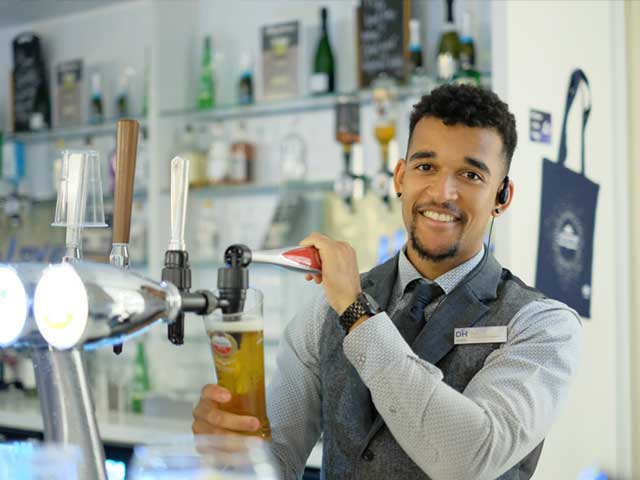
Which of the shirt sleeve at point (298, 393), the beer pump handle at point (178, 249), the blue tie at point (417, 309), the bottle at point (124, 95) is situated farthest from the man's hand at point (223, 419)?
the bottle at point (124, 95)

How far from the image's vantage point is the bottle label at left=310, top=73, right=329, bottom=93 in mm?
4020

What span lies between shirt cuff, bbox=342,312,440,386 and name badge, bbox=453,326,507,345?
0.24 meters

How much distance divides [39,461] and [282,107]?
359 centimetres

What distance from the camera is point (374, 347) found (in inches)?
53.4

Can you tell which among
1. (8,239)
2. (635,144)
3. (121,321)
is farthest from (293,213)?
(121,321)

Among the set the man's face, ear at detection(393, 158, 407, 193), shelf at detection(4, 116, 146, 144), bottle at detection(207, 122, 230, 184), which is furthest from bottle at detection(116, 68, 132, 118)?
the man's face

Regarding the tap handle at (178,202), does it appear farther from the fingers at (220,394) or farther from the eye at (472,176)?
the eye at (472,176)

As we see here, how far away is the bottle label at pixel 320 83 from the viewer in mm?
4020

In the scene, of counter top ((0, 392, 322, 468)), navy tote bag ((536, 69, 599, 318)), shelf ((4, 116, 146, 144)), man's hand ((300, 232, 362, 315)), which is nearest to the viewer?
man's hand ((300, 232, 362, 315))

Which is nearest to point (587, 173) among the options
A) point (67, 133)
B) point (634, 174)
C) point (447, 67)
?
point (634, 174)

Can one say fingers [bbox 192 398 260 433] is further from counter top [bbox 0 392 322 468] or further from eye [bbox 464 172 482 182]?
counter top [bbox 0 392 322 468]

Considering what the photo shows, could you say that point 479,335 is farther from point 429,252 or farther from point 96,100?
point 96,100

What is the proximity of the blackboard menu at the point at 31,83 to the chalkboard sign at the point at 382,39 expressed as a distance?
209 centimetres

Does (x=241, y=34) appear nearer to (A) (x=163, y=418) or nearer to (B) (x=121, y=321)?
(A) (x=163, y=418)
